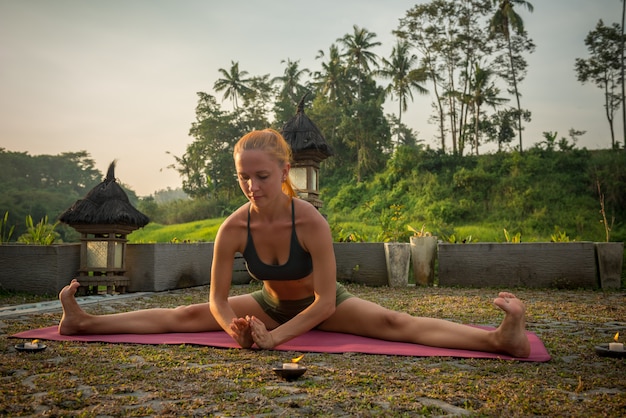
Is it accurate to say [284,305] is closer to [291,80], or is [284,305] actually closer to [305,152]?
[305,152]

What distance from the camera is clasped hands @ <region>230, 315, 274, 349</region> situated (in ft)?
8.47

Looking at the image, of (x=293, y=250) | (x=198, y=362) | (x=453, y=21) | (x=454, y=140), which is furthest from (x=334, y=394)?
(x=453, y=21)

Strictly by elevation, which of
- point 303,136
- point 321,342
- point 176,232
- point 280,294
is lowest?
point 321,342

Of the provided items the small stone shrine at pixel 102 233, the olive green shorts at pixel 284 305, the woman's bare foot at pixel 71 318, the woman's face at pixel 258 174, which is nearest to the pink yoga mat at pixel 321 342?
the woman's bare foot at pixel 71 318

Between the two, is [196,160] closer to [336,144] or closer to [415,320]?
[336,144]

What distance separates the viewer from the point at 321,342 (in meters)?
3.01

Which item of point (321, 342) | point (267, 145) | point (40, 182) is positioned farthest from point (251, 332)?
point (40, 182)

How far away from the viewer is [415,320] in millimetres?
2926

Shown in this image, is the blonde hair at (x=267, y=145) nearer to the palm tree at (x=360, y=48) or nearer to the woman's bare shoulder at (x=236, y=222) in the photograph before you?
the woman's bare shoulder at (x=236, y=222)

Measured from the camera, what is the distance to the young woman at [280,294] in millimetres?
2637

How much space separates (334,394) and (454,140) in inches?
1203

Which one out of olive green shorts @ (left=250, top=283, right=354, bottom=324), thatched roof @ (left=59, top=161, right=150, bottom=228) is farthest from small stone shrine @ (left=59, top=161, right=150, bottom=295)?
olive green shorts @ (left=250, top=283, right=354, bottom=324)

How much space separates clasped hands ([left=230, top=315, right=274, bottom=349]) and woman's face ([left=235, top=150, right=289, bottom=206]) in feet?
2.04

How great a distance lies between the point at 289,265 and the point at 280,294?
0.30m
